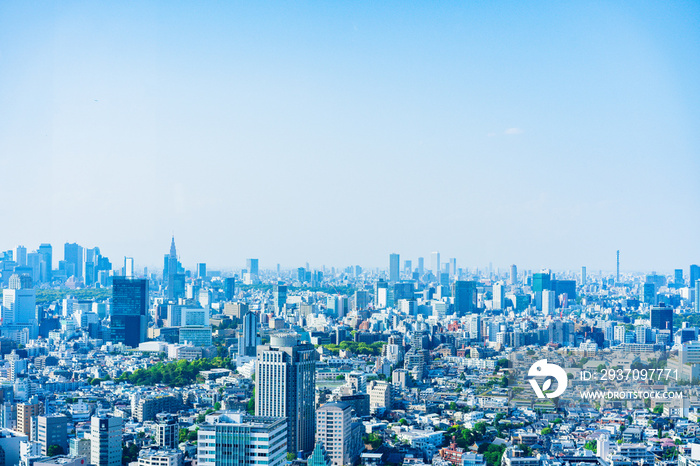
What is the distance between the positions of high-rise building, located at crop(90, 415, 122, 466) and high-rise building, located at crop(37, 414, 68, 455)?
1.22ft

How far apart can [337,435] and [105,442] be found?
1690 mm

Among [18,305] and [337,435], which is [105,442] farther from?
[18,305]

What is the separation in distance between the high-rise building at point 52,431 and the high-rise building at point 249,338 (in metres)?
5.50

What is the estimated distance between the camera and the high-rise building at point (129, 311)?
13320 millimetres

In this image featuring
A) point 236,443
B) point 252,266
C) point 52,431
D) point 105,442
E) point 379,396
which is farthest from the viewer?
point 252,266

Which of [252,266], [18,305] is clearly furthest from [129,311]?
[252,266]

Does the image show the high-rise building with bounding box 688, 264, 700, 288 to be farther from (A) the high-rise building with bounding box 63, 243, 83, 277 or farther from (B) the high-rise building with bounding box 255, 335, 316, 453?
(A) the high-rise building with bounding box 63, 243, 83, 277

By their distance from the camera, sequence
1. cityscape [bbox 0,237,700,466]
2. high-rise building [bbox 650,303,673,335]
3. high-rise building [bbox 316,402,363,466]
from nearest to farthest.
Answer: cityscape [bbox 0,237,700,466]
high-rise building [bbox 316,402,363,466]
high-rise building [bbox 650,303,673,335]

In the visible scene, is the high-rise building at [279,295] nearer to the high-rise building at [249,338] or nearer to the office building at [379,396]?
the high-rise building at [249,338]

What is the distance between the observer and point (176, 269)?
1368 centimetres

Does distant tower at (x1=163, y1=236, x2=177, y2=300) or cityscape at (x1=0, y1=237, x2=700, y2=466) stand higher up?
distant tower at (x1=163, y1=236, x2=177, y2=300)

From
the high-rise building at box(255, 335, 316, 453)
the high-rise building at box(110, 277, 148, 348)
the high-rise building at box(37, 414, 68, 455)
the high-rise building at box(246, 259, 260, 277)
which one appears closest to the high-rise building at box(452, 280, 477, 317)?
the high-rise building at box(246, 259, 260, 277)

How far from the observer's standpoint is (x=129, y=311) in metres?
13.9

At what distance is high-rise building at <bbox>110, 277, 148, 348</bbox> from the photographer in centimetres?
1332
